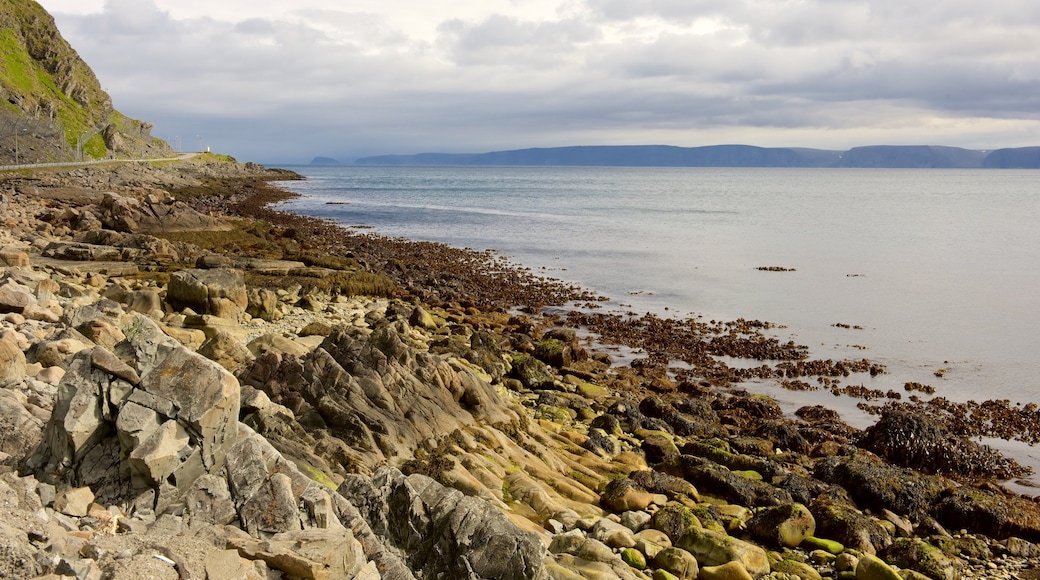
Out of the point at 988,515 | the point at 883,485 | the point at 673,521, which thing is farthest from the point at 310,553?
the point at 988,515

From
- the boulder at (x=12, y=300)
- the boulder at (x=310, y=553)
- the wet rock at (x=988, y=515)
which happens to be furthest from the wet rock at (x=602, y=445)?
the boulder at (x=12, y=300)

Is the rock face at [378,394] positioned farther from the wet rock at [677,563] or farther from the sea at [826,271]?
the sea at [826,271]

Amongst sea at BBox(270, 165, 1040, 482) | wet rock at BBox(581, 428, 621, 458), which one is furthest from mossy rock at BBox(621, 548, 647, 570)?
sea at BBox(270, 165, 1040, 482)

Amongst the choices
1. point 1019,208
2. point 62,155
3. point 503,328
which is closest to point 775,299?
point 503,328

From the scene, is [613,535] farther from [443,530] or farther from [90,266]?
[90,266]

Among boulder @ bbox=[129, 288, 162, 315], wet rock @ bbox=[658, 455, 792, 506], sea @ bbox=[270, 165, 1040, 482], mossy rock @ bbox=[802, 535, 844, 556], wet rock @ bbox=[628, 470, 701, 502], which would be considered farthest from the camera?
sea @ bbox=[270, 165, 1040, 482]

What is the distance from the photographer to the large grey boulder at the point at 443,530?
28.6ft

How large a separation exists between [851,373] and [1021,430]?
18.7ft

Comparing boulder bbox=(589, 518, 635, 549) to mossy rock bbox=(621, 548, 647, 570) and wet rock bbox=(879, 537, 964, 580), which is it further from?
wet rock bbox=(879, 537, 964, 580)

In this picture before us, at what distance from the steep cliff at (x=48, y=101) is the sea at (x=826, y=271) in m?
36.8

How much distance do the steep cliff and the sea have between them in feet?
121

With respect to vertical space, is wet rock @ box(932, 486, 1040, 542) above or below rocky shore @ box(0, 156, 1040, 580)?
below

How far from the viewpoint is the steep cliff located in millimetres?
101625

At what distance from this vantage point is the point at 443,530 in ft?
30.1
